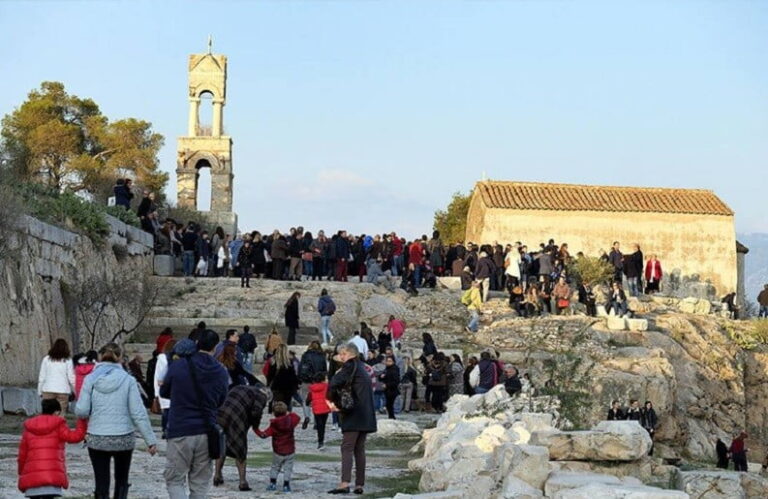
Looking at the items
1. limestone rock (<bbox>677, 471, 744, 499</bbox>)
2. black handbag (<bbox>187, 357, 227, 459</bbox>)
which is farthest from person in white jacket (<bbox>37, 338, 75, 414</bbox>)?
limestone rock (<bbox>677, 471, 744, 499</bbox>)

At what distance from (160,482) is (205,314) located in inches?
737

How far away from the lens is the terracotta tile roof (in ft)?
164

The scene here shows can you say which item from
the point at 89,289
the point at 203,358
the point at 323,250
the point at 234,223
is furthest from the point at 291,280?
the point at 203,358

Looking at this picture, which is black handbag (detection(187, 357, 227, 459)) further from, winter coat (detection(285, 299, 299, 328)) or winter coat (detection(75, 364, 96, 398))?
winter coat (detection(285, 299, 299, 328))

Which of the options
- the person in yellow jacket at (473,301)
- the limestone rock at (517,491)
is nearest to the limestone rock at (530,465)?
the limestone rock at (517,491)

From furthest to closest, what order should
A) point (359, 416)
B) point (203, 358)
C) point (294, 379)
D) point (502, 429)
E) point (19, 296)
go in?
point (19, 296)
point (294, 379)
point (502, 429)
point (359, 416)
point (203, 358)

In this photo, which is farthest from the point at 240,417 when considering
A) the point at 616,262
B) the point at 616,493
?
the point at 616,262

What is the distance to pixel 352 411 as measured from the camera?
13297 millimetres

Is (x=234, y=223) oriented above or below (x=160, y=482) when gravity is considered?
above

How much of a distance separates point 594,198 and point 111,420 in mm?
41824

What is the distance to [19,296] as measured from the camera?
75.8 feet

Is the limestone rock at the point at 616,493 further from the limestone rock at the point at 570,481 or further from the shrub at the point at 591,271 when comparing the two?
the shrub at the point at 591,271

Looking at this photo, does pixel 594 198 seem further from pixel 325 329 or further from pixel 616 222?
pixel 325 329

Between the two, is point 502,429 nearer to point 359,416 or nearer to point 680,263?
point 359,416
